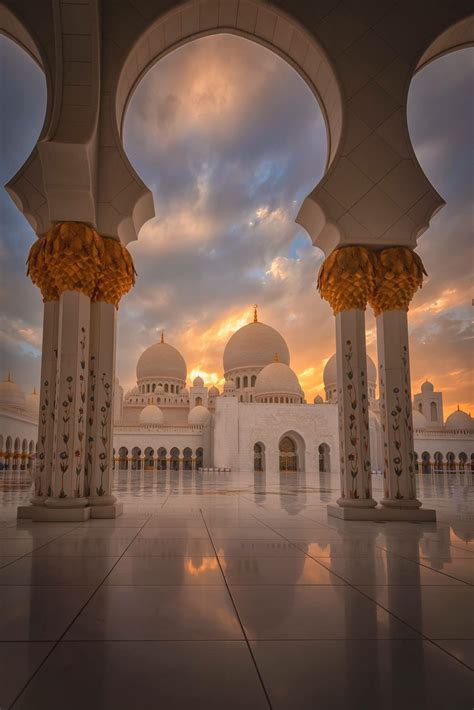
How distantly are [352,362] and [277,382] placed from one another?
90.0 ft

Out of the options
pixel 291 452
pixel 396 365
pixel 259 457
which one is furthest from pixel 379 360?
pixel 291 452

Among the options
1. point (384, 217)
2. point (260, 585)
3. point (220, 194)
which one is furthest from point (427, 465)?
point (260, 585)

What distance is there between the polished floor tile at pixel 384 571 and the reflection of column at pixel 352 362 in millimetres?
2516

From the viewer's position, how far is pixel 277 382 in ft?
108

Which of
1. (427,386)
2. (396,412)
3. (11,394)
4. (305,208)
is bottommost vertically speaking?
(396,412)

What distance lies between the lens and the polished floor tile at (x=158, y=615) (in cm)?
167

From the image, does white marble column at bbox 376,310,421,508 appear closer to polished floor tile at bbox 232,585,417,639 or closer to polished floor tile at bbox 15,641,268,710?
polished floor tile at bbox 232,585,417,639

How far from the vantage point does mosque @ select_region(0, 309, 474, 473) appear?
28.3 m

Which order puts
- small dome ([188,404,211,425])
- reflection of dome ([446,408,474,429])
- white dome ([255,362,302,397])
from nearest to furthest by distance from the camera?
white dome ([255,362,302,397])
small dome ([188,404,211,425])
reflection of dome ([446,408,474,429])

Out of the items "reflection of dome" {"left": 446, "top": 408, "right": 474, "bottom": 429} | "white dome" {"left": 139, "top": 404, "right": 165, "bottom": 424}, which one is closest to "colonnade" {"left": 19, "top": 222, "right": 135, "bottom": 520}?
"white dome" {"left": 139, "top": 404, "right": 165, "bottom": 424}

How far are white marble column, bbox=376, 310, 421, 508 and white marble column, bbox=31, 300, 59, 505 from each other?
139 inches

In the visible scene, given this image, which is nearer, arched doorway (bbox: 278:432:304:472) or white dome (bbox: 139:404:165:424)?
arched doorway (bbox: 278:432:304:472)

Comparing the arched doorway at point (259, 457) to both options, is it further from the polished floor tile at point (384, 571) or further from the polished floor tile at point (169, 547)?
the polished floor tile at point (384, 571)

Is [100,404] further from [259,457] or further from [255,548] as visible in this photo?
[259,457]
